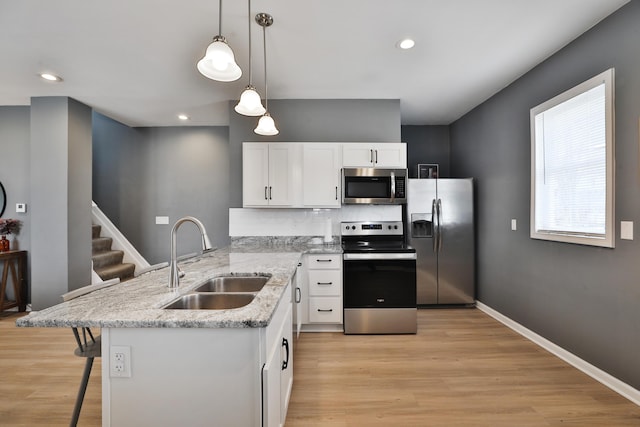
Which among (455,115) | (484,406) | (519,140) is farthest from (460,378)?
(455,115)

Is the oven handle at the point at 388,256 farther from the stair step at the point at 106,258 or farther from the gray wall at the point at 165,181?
Answer: the stair step at the point at 106,258

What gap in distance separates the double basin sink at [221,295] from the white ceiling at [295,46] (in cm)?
182

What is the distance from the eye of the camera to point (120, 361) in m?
1.11

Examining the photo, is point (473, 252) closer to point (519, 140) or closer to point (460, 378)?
point (519, 140)

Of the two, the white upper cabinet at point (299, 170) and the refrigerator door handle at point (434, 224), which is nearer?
the white upper cabinet at point (299, 170)

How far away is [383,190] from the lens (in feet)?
11.0

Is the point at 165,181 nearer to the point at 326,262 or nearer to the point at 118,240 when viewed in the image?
the point at 118,240

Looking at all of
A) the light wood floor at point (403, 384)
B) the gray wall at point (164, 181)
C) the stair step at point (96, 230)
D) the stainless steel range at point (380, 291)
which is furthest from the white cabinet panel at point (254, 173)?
the stair step at point (96, 230)

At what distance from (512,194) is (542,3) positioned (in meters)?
1.79

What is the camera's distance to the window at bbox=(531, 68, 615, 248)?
2.09 m

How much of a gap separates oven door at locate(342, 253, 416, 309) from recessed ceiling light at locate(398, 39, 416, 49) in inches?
74.7

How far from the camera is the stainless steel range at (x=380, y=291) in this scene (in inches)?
118

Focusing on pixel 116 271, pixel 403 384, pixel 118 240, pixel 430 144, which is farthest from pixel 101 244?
pixel 430 144

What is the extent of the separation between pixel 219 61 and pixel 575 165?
2782 millimetres
